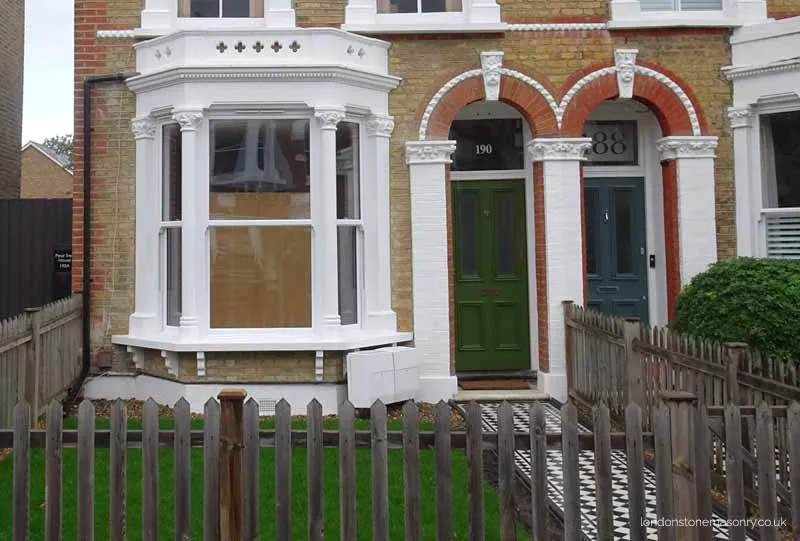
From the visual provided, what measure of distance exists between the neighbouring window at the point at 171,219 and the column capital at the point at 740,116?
676cm

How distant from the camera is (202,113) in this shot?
8.16m

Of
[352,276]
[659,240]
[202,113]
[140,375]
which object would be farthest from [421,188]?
[140,375]

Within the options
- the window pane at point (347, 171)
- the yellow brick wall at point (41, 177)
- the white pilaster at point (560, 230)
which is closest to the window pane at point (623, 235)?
the white pilaster at point (560, 230)

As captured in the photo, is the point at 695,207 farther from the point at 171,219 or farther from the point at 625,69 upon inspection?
the point at 171,219

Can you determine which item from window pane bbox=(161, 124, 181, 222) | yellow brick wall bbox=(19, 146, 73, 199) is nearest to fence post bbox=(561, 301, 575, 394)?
window pane bbox=(161, 124, 181, 222)

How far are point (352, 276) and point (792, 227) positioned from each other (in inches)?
213

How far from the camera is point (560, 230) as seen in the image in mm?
8906

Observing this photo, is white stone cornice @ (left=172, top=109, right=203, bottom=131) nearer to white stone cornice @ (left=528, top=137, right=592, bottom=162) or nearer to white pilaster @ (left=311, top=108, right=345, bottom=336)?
white pilaster @ (left=311, top=108, right=345, bottom=336)

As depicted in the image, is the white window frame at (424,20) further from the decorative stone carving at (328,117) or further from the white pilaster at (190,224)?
the white pilaster at (190,224)

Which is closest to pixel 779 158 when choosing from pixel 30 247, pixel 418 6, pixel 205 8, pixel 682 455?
pixel 418 6

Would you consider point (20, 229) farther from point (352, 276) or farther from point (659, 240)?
point (659, 240)

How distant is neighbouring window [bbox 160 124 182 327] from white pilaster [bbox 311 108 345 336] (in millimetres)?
1675

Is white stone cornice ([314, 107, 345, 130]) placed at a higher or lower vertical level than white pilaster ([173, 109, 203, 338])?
higher

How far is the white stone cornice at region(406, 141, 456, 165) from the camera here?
345 inches
